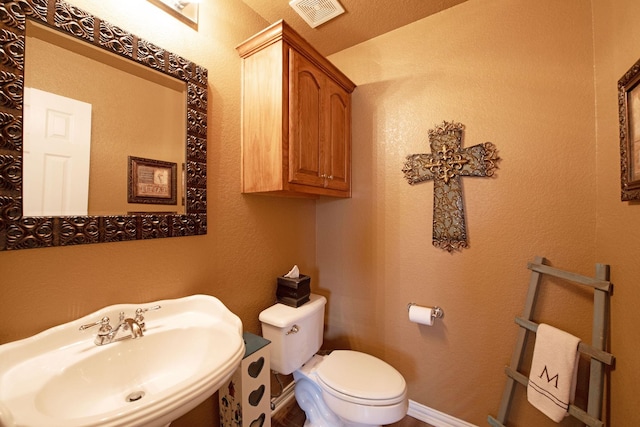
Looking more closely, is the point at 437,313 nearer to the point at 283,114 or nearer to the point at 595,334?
the point at 595,334

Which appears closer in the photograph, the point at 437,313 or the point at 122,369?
the point at 122,369

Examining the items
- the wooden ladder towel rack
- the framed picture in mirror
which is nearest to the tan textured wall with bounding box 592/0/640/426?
the wooden ladder towel rack

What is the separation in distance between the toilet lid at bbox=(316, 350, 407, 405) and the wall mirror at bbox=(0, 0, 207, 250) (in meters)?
1.03

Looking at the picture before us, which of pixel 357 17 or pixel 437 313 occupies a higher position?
pixel 357 17

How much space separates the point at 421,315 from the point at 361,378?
505 millimetres

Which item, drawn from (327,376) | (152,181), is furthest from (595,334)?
(152,181)

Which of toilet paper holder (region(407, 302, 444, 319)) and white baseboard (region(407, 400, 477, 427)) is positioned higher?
toilet paper holder (region(407, 302, 444, 319))

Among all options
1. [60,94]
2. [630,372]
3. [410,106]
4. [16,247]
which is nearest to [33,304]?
[16,247]

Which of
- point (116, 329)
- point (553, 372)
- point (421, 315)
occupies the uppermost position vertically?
point (116, 329)

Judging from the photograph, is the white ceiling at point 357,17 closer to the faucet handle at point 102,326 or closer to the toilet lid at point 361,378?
the faucet handle at point 102,326

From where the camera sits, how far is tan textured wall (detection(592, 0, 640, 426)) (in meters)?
0.89

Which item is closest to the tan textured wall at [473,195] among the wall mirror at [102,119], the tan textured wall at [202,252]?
the tan textured wall at [202,252]

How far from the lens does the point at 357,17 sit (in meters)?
1.56

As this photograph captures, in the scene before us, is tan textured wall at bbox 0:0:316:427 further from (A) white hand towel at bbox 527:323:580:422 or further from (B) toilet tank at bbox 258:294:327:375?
(A) white hand towel at bbox 527:323:580:422
